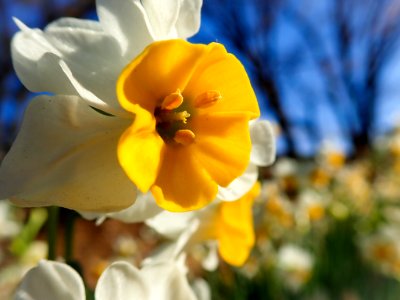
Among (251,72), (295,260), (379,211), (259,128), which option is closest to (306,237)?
(295,260)

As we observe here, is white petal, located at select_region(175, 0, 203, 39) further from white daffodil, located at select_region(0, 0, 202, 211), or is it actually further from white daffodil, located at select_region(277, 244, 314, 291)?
white daffodil, located at select_region(277, 244, 314, 291)

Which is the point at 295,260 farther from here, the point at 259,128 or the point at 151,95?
the point at 151,95

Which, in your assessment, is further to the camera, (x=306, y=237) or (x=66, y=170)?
(x=306, y=237)

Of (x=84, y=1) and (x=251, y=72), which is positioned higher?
(x=84, y=1)

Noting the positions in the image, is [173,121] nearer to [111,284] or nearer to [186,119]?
[186,119]

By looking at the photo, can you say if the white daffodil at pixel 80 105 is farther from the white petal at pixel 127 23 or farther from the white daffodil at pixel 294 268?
the white daffodil at pixel 294 268

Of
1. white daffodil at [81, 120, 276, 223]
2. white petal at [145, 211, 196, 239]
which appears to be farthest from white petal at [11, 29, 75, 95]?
white petal at [145, 211, 196, 239]

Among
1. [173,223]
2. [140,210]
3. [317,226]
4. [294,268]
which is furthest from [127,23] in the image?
[317,226]
